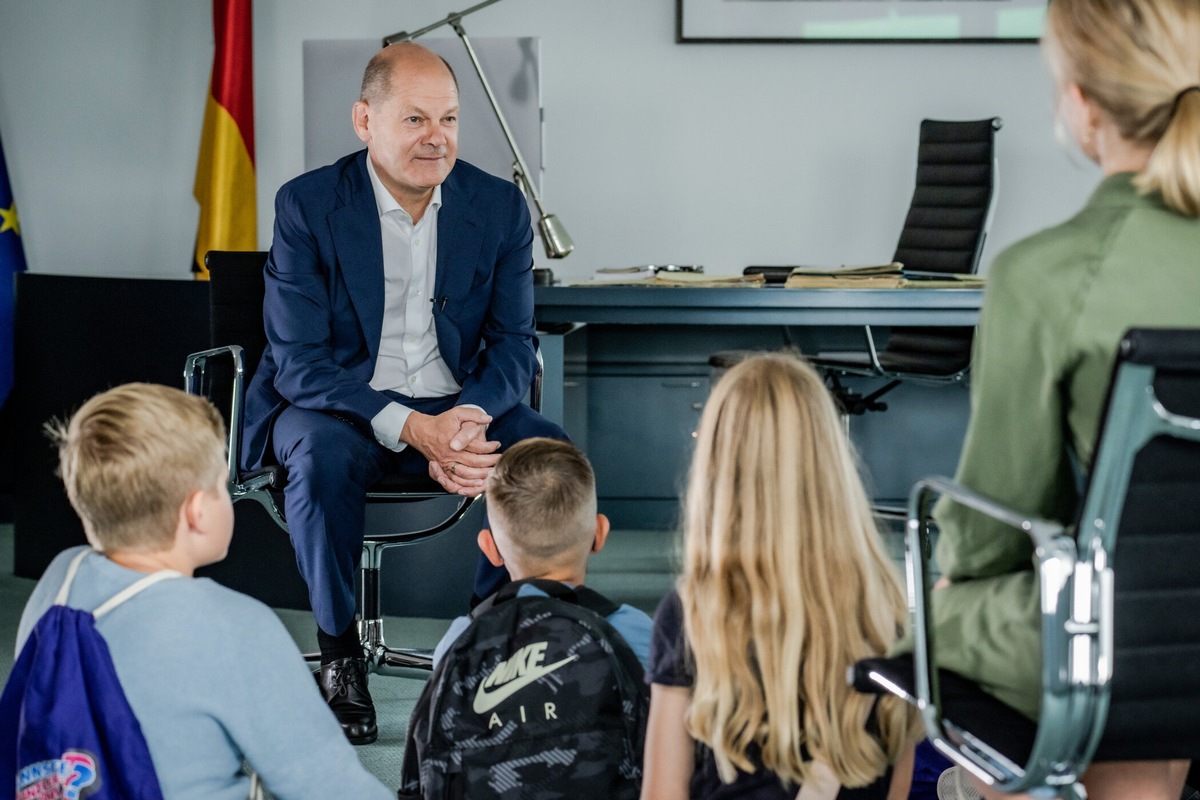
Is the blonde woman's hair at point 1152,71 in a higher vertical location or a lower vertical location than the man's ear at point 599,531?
higher

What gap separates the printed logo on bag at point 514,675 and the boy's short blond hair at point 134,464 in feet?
1.21

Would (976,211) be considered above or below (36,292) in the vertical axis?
above

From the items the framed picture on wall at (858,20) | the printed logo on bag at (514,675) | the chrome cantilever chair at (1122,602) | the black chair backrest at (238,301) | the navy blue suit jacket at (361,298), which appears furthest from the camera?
the framed picture on wall at (858,20)

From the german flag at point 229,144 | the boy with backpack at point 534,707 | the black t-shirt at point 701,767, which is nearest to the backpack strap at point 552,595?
the boy with backpack at point 534,707

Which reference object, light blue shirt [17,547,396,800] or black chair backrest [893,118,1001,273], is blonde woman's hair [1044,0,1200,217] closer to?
light blue shirt [17,547,396,800]

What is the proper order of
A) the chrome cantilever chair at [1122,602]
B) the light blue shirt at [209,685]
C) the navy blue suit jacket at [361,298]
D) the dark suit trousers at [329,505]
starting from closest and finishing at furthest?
the chrome cantilever chair at [1122,602]
the light blue shirt at [209,685]
the dark suit trousers at [329,505]
the navy blue suit jacket at [361,298]

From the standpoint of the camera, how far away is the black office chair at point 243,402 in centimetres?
216

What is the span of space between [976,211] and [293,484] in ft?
7.10

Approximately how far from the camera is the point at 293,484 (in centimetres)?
209

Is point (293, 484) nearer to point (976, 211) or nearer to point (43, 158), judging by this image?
point (976, 211)

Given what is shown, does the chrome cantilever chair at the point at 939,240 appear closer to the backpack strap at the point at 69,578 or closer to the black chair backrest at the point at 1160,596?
the black chair backrest at the point at 1160,596

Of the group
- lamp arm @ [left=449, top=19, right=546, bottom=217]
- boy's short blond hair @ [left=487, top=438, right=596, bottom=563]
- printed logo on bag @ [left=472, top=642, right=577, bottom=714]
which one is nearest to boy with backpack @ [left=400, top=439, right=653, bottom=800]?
printed logo on bag @ [left=472, top=642, right=577, bottom=714]

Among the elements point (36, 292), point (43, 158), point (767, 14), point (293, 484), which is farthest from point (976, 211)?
point (43, 158)

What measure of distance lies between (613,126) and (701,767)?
3389mm
